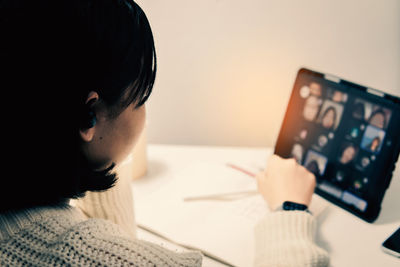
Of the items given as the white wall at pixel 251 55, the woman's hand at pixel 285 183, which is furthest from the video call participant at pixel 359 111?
the white wall at pixel 251 55

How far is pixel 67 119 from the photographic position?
1.51 feet

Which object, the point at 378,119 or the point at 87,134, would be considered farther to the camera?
the point at 378,119

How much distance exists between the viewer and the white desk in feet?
2.27

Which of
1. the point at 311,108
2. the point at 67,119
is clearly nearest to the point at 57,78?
the point at 67,119

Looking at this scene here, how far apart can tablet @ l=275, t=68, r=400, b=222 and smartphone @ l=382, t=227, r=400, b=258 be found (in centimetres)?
7

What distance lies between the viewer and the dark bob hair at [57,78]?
0.42 metres

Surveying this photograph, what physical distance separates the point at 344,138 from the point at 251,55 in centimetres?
39

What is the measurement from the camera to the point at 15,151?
0.47 metres

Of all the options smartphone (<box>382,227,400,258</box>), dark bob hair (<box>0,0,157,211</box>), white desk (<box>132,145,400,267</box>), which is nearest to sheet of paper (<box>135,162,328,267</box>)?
white desk (<box>132,145,400,267</box>)

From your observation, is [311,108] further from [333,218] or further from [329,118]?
[333,218]

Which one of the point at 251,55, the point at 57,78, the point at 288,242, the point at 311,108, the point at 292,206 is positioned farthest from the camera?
the point at 251,55

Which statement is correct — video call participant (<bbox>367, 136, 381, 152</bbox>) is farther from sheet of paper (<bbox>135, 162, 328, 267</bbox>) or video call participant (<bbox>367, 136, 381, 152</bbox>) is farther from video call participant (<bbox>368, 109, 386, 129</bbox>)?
sheet of paper (<bbox>135, 162, 328, 267</bbox>)

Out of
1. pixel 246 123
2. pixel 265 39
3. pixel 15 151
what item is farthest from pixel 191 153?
pixel 15 151

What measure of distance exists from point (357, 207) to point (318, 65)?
0.43 metres
